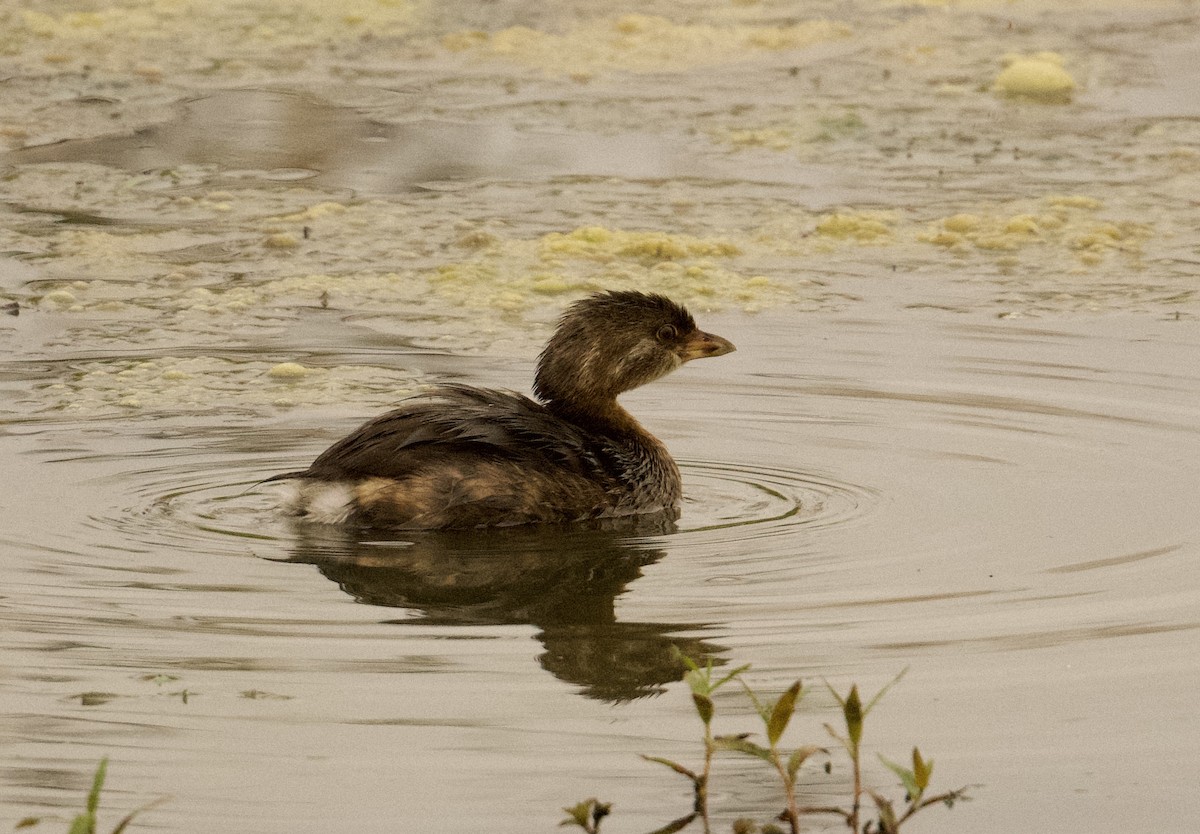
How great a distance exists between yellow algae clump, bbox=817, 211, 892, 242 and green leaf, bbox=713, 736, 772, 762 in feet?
24.4

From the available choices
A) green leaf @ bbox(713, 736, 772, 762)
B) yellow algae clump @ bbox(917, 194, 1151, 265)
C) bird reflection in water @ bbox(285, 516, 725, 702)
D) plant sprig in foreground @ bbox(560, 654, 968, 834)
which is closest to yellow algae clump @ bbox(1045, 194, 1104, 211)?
yellow algae clump @ bbox(917, 194, 1151, 265)

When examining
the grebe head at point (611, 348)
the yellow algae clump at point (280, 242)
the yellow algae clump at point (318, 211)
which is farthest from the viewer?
the yellow algae clump at point (318, 211)

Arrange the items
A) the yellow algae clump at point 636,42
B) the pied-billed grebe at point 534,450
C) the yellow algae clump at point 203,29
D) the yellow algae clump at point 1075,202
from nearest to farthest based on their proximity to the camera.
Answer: the pied-billed grebe at point 534,450 < the yellow algae clump at point 1075,202 < the yellow algae clump at point 636,42 < the yellow algae clump at point 203,29

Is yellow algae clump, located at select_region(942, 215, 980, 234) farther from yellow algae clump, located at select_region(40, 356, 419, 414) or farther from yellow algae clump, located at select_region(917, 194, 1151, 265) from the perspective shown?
yellow algae clump, located at select_region(40, 356, 419, 414)

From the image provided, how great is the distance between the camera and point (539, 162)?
1308cm

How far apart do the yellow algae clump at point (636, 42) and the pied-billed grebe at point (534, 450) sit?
26.0ft

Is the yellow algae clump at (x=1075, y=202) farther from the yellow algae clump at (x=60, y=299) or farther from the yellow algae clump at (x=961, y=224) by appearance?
the yellow algae clump at (x=60, y=299)

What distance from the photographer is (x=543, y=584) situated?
6410mm

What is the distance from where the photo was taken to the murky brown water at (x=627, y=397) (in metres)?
4.79

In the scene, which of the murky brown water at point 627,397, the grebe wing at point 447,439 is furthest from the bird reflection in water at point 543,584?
the grebe wing at point 447,439

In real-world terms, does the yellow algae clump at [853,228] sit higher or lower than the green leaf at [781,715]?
higher

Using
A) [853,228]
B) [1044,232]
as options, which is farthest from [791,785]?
[1044,232]

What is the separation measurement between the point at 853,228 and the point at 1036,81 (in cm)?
408

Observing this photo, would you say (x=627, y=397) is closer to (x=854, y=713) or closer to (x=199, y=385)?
(x=199, y=385)
